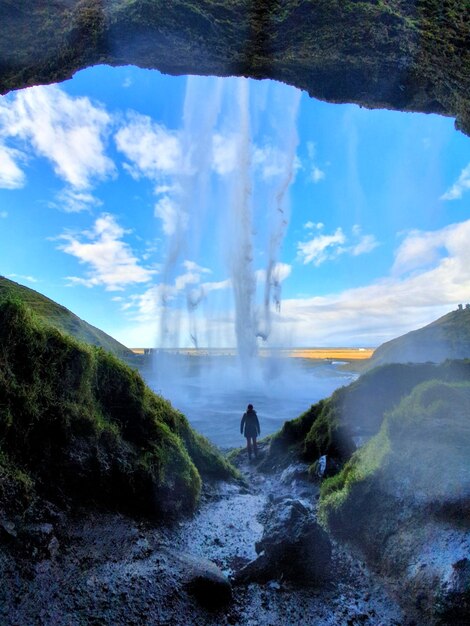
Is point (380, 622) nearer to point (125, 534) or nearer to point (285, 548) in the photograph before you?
point (285, 548)

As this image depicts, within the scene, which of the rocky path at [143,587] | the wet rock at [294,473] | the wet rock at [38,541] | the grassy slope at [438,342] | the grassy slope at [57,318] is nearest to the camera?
the rocky path at [143,587]

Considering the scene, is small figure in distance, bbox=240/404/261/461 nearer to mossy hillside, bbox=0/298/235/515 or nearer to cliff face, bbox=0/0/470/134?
mossy hillside, bbox=0/298/235/515

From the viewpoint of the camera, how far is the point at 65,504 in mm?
7238

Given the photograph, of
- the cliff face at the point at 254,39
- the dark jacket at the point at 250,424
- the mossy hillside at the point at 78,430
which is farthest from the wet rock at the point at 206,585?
the cliff face at the point at 254,39

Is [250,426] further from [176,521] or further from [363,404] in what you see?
[176,521]

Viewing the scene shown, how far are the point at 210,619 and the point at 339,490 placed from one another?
5.68m

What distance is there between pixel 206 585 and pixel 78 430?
4302 mm

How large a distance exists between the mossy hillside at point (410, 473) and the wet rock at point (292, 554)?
1.35m

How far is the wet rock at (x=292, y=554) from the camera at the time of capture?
7.77 metres

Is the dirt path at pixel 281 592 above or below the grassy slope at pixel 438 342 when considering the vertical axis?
below

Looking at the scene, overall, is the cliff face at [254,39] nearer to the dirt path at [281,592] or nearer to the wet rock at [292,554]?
the wet rock at [292,554]

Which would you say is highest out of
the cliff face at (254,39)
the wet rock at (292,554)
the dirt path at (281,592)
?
the cliff face at (254,39)

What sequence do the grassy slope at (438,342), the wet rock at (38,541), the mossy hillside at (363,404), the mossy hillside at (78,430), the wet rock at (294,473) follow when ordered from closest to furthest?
1. the wet rock at (38,541)
2. the mossy hillside at (78,430)
3. the mossy hillside at (363,404)
4. the wet rock at (294,473)
5. the grassy slope at (438,342)

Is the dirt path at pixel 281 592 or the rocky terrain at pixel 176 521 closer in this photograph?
the rocky terrain at pixel 176 521
